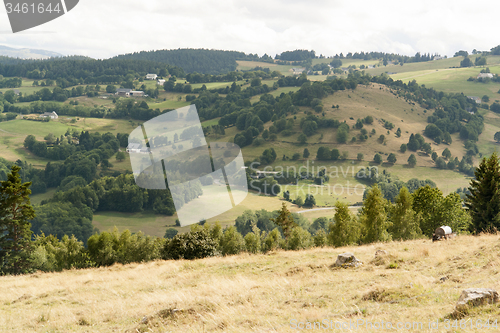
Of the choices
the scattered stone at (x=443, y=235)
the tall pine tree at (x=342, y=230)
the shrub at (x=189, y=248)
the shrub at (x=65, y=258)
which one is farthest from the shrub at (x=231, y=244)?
the scattered stone at (x=443, y=235)

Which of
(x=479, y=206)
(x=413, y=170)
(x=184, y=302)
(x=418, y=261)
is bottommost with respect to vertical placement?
(x=413, y=170)

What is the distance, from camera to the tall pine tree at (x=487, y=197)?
34188mm

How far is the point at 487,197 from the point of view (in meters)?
35.0

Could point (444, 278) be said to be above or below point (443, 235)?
above

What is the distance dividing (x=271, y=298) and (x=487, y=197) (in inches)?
1293

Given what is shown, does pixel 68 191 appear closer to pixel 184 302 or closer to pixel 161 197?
pixel 161 197

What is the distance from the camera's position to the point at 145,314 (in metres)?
11.5

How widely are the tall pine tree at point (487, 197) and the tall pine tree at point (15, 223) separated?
43526 mm

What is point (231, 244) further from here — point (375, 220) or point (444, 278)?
point (444, 278)

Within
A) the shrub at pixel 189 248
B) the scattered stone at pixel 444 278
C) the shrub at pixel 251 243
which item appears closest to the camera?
the scattered stone at pixel 444 278

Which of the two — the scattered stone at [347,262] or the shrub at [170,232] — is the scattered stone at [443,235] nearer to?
the scattered stone at [347,262]

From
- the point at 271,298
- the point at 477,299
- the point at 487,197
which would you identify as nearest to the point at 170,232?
the point at 487,197

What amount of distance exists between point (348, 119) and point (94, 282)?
7250 inches

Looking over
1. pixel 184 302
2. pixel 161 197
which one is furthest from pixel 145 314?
pixel 161 197
